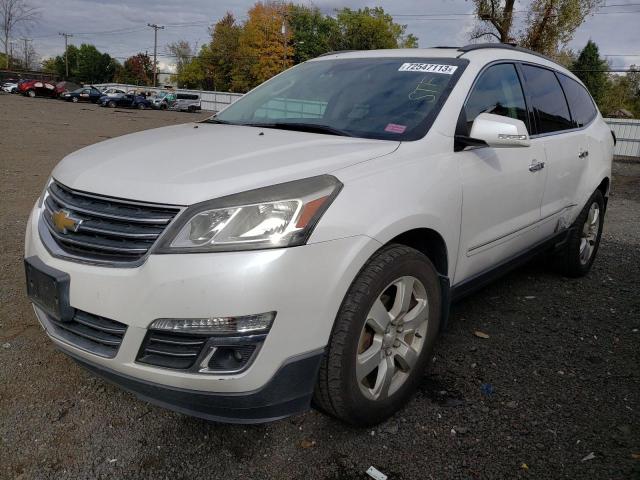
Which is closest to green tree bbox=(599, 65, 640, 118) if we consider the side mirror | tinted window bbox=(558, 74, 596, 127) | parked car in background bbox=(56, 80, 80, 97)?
parked car in background bbox=(56, 80, 80, 97)

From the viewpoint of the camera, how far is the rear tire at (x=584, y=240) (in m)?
4.34

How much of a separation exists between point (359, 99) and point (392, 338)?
4.63 feet

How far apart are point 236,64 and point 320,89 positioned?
68.0m

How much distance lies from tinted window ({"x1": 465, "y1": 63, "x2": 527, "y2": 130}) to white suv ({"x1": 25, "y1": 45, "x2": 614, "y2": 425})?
0.02 meters

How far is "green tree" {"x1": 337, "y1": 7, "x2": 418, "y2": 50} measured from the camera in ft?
228

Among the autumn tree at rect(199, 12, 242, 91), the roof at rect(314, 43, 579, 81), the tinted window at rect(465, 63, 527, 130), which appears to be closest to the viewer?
the tinted window at rect(465, 63, 527, 130)

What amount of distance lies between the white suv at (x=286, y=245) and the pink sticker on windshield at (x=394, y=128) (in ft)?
0.03

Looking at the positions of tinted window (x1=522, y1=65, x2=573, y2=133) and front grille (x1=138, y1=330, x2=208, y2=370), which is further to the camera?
tinted window (x1=522, y1=65, x2=573, y2=133)

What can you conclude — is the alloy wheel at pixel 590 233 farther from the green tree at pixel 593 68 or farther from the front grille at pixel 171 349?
the green tree at pixel 593 68

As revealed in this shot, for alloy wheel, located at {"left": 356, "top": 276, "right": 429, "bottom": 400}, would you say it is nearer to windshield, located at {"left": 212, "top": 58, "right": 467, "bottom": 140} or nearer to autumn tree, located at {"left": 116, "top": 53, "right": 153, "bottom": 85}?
windshield, located at {"left": 212, "top": 58, "right": 467, "bottom": 140}

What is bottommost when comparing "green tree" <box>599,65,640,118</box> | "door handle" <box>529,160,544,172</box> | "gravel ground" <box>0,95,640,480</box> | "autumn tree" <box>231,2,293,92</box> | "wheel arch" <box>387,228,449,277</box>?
"gravel ground" <box>0,95,640,480</box>

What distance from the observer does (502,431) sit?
96.6 inches

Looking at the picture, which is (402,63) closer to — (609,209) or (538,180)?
(538,180)

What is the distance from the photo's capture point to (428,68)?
3.05 m
